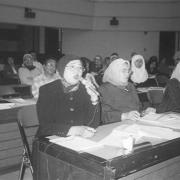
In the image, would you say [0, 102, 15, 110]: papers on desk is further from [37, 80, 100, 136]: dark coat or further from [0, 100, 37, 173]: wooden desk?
[37, 80, 100, 136]: dark coat

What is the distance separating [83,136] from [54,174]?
1.00 feet

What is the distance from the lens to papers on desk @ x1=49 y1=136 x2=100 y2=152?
1.91 m

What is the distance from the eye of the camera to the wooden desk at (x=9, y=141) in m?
3.36

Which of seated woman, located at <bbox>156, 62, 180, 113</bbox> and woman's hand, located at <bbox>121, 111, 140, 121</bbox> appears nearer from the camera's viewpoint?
woman's hand, located at <bbox>121, 111, 140, 121</bbox>

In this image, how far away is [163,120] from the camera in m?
2.64

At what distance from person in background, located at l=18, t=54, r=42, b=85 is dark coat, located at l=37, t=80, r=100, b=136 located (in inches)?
180

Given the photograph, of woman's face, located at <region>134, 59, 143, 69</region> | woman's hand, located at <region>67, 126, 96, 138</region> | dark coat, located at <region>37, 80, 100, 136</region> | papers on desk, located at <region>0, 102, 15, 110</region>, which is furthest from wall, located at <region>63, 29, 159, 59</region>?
woman's hand, located at <region>67, 126, 96, 138</region>

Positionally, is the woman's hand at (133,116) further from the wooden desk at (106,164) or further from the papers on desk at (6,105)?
the papers on desk at (6,105)

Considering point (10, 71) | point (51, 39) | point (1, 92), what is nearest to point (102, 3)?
point (51, 39)

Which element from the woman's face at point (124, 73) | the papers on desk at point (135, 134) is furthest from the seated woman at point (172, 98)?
the papers on desk at point (135, 134)

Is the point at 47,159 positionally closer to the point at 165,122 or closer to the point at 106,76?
the point at 165,122

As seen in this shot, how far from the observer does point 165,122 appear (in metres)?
2.58

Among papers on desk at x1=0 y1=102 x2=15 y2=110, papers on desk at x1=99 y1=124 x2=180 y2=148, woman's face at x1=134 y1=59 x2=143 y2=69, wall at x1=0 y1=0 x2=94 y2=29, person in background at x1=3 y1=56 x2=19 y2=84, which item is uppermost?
wall at x1=0 y1=0 x2=94 y2=29

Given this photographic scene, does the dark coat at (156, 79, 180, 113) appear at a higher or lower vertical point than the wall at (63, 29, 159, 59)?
lower
